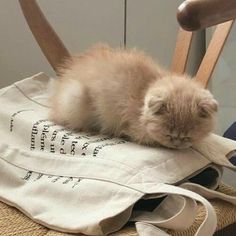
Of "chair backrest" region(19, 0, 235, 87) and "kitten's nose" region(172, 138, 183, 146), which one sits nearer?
"kitten's nose" region(172, 138, 183, 146)

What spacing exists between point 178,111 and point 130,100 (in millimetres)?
112

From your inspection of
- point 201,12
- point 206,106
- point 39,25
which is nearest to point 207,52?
point 206,106

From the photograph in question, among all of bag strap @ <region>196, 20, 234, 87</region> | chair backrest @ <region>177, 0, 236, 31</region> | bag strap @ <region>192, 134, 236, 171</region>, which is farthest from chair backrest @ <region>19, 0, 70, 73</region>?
chair backrest @ <region>177, 0, 236, 31</region>

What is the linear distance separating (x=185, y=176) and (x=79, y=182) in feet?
0.53

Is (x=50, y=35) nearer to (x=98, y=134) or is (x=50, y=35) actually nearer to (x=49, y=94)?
(x=49, y=94)

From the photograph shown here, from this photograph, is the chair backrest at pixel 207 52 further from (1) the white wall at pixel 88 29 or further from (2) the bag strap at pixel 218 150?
(1) the white wall at pixel 88 29

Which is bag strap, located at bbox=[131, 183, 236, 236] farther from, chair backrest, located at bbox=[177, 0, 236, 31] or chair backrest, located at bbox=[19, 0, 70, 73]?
chair backrest, located at bbox=[19, 0, 70, 73]

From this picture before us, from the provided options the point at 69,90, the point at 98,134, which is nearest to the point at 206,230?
the point at 98,134

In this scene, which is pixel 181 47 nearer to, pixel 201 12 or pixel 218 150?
pixel 218 150

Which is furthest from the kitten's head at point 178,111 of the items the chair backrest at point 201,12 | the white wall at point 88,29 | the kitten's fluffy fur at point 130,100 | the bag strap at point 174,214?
the white wall at point 88,29

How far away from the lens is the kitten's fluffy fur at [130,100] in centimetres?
92

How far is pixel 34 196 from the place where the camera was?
788mm

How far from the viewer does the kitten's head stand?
92 centimetres

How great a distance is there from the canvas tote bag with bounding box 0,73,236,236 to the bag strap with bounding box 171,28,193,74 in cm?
26
